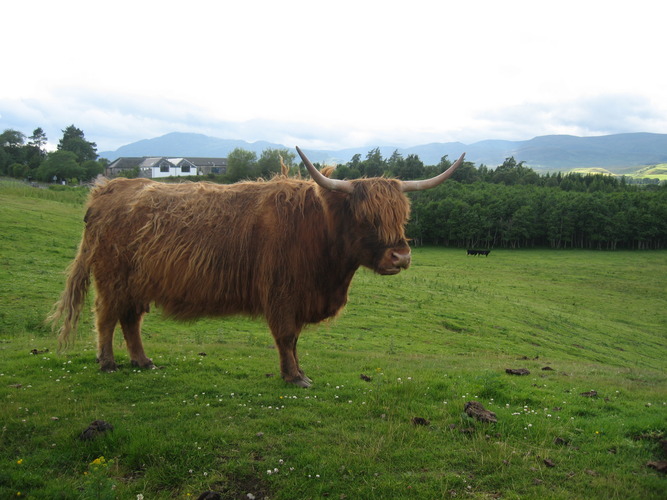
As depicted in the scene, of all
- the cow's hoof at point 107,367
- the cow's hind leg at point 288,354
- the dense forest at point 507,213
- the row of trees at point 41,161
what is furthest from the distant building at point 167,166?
the cow's hind leg at point 288,354

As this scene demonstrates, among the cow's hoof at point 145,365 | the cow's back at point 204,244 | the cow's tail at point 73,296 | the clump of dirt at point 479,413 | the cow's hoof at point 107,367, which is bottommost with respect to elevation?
the cow's hoof at point 145,365

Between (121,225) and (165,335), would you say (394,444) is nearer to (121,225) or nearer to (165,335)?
(121,225)

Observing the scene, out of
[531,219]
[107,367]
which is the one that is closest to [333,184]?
[107,367]

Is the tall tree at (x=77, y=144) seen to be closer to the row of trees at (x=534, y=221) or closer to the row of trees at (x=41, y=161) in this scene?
the row of trees at (x=41, y=161)

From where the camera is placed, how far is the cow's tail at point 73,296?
21.8 ft

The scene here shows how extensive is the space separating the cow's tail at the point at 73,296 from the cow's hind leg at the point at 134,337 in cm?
70

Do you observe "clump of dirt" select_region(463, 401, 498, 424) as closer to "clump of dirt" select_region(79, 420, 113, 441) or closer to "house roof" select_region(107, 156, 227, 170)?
"clump of dirt" select_region(79, 420, 113, 441)

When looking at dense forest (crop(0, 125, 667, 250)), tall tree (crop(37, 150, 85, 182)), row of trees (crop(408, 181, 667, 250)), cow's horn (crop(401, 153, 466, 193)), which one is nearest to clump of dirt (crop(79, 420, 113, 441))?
cow's horn (crop(401, 153, 466, 193))

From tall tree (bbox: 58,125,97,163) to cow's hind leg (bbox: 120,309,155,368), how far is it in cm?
9258

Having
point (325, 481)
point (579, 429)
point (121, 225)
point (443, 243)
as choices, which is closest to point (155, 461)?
point (325, 481)

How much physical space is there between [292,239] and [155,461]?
3.04 m

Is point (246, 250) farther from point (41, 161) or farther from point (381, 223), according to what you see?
point (41, 161)

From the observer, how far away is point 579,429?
4891 millimetres

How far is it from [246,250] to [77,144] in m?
100
